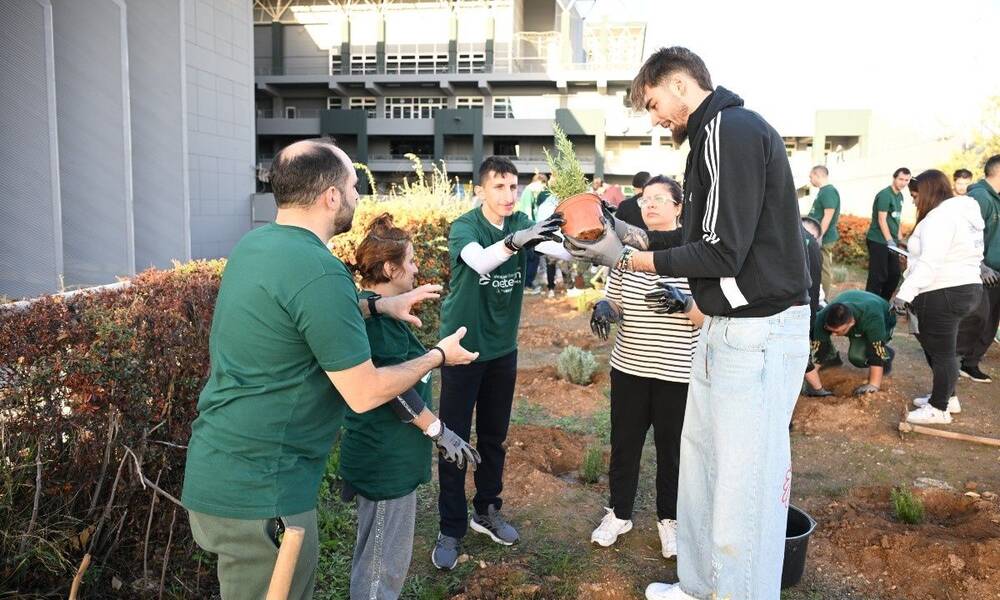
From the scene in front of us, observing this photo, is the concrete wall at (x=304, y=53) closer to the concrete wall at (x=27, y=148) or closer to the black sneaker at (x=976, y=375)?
the concrete wall at (x=27, y=148)

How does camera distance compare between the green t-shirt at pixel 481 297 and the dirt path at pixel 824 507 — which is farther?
the green t-shirt at pixel 481 297

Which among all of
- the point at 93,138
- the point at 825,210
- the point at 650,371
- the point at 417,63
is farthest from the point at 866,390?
the point at 417,63

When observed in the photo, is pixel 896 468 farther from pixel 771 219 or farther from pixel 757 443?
pixel 771 219

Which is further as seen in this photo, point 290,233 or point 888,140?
point 888,140

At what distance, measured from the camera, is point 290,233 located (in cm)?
191

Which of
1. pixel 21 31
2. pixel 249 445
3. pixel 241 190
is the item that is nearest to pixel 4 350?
pixel 249 445

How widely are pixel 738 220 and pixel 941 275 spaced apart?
4109 mm

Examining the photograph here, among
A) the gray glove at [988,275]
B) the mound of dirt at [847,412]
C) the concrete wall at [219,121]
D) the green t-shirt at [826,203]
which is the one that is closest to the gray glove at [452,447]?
the mound of dirt at [847,412]

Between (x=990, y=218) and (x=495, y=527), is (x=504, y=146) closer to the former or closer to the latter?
(x=990, y=218)

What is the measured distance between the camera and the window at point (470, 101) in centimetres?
4338

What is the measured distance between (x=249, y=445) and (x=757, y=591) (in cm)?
188

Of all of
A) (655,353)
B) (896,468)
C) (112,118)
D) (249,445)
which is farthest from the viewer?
(112,118)

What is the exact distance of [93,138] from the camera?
9.76 metres

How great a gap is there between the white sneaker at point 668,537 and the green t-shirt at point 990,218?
15.7 ft
